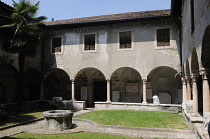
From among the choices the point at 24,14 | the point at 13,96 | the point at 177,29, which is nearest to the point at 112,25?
the point at 177,29

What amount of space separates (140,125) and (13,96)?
12.4 metres

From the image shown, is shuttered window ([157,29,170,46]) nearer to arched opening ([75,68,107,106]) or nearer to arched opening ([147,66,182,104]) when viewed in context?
arched opening ([147,66,182,104])

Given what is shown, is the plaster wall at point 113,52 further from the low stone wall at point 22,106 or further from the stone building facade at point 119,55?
the low stone wall at point 22,106

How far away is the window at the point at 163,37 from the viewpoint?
15.6 metres

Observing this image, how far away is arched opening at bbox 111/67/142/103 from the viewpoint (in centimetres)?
1856

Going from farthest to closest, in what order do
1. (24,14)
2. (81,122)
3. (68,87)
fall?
(68,87), (24,14), (81,122)

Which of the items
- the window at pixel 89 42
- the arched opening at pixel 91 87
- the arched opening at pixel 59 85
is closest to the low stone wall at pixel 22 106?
the arched opening at pixel 59 85

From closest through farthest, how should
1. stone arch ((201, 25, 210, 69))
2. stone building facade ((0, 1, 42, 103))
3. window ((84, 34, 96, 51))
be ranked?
stone arch ((201, 25, 210, 69)), stone building facade ((0, 1, 42, 103)), window ((84, 34, 96, 51))

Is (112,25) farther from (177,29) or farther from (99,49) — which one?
(177,29)

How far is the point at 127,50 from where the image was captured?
54.0ft

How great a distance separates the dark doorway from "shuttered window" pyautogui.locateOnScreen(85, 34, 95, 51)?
13.9 feet

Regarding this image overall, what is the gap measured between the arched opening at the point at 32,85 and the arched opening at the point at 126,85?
7.16m

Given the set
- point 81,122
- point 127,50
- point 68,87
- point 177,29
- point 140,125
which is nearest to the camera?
point 140,125

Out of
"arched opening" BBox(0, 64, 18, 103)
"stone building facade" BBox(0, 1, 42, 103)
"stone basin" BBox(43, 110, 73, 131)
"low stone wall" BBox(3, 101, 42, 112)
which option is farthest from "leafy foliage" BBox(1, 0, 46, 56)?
"stone basin" BBox(43, 110, 73, 131)
